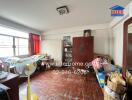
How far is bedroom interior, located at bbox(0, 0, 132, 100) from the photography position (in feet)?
5.69

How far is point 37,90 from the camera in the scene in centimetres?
247

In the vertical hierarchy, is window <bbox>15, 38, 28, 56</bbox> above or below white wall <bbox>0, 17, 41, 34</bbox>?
below

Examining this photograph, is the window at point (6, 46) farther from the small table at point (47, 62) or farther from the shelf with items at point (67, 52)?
the shelf with items at point (67, 52)

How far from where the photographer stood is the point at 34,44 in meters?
4.95

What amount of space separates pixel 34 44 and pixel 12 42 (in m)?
1.17

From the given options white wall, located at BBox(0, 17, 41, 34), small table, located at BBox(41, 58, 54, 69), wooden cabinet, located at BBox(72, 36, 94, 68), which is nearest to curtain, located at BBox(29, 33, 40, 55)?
white wall, located at BBox(0, 17, 41, 34)

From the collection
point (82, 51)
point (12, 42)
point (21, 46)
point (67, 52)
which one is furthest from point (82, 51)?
point (12, 42)

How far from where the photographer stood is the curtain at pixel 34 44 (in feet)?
15.3

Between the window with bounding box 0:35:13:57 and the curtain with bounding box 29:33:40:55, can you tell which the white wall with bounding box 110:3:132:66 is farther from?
the window with bounding box 0:35:13:57

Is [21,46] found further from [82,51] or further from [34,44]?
[82,51]

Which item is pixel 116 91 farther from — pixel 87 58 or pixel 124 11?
pixel 87 58

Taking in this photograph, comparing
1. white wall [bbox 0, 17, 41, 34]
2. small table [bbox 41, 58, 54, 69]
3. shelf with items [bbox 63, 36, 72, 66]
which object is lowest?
small table [bbox 41, 58, 54, 69]

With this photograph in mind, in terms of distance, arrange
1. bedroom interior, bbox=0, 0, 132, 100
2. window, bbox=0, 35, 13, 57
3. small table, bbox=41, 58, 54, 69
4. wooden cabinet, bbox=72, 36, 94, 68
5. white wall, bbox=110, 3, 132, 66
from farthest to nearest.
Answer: small table, bbox=41, 58, 54, 69
wooden cabinet, bbox=72, 36, 94, 68
window, bbox=0, 35, 13, 57
white wall, bbox=110, 3, 132, 66
bedroom interior, bbox=0, 0, 132, 100

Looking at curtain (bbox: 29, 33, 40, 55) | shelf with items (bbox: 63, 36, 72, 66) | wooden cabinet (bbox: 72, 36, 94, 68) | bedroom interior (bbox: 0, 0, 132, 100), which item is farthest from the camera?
shelf with items (bbox: 63, 36, 72, 66)
